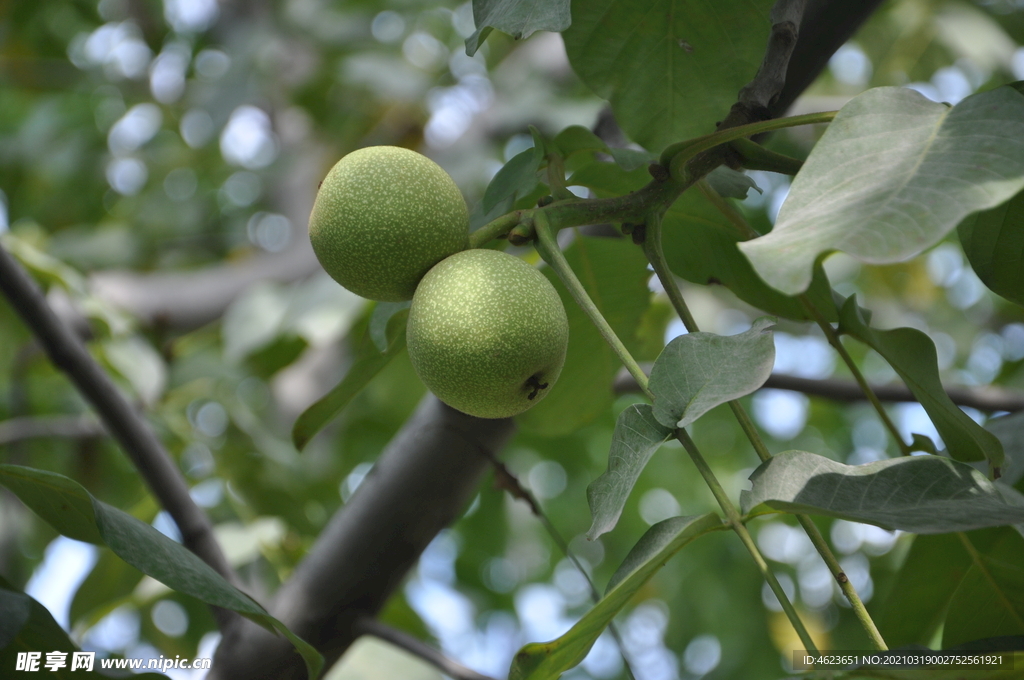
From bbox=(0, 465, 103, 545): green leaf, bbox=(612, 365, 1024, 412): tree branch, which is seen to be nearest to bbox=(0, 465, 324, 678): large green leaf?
bbox=(0, 465, 103, 545): green leaf

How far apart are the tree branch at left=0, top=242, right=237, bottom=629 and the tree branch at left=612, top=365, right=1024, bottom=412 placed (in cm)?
76

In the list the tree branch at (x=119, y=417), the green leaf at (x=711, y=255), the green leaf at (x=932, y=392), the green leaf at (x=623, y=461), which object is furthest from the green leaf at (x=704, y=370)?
the tree branch at (x=119, y=417)

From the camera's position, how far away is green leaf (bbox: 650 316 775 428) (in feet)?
1.89

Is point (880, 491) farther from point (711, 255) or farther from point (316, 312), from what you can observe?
point (316, 312)

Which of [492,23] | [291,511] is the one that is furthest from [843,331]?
[291,511]

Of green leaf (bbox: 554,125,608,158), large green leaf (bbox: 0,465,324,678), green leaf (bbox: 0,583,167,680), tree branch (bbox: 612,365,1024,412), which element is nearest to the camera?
large green leaf (bbox: 0,465,324,678)

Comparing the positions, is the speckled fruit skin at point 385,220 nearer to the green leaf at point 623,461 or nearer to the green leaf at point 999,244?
the green leaf at point 623,461

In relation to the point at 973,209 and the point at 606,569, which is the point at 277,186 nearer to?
the point at 606,569

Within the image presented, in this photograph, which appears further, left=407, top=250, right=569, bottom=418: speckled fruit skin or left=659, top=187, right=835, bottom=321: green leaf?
left=659, top=187, right=835, bottom=321: green leaf

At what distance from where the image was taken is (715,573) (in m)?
2.76

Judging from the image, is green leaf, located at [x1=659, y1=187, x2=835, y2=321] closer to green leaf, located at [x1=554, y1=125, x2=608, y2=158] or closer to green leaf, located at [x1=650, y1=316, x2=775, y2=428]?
green leaf, located at [x1=554, y1=125, x2=608, y2=158]

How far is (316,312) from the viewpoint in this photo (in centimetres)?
164

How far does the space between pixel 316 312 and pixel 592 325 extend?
2.66 ft

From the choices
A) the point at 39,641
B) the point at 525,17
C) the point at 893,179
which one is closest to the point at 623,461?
the point at 893,179
